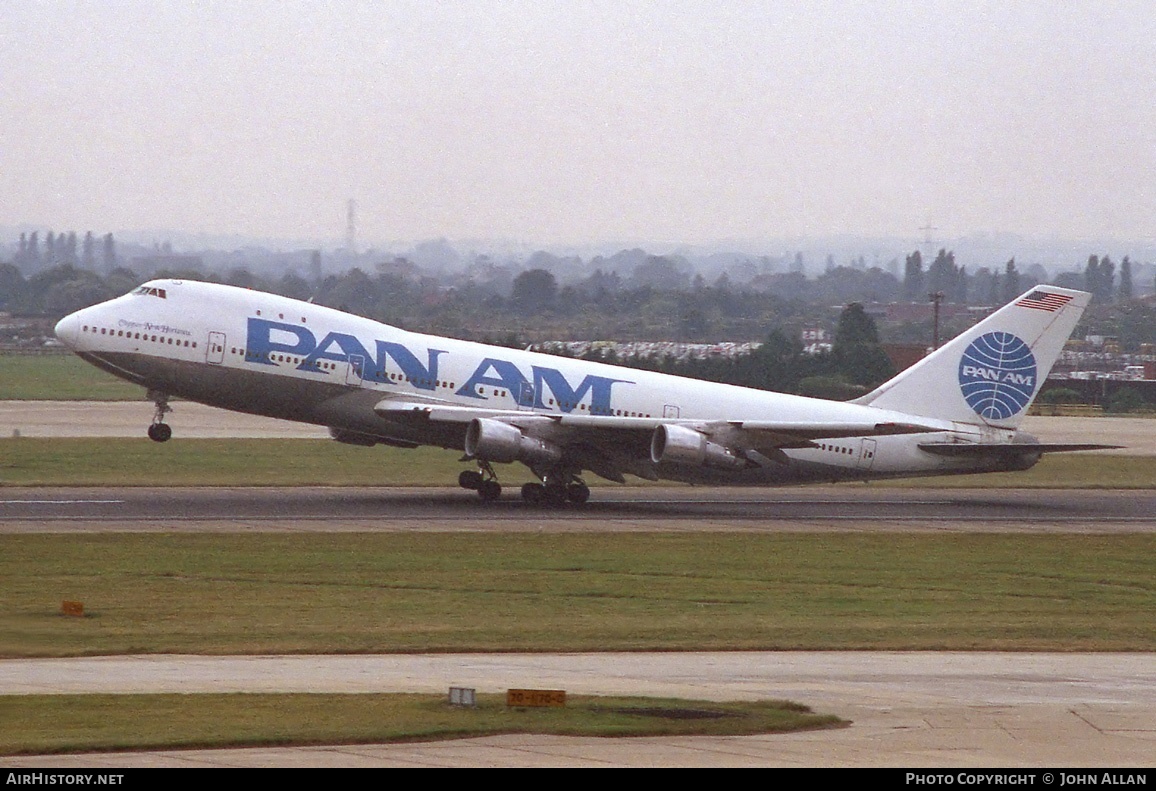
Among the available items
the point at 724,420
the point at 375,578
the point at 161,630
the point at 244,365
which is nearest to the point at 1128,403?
the point at 724,420

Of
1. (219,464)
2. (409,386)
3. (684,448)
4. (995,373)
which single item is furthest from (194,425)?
(995,373)

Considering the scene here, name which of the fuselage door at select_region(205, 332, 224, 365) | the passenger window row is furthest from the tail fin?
the passenger window row

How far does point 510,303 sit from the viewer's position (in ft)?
478

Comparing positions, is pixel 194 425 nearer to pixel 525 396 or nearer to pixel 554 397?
pixel 525 396

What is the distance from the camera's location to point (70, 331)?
4422 cm

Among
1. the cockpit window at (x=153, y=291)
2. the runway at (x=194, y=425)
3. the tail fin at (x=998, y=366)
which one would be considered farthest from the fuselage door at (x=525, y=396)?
the runway at (x=194, y=425)

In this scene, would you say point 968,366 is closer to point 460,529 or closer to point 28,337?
point 460,529

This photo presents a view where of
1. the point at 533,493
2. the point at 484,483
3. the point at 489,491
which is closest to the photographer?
the point at 533,493

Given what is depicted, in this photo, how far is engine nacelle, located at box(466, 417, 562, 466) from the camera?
43406 millimetres

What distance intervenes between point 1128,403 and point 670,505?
64.7 metres

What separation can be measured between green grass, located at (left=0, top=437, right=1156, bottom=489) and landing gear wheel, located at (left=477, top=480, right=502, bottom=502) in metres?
6.13

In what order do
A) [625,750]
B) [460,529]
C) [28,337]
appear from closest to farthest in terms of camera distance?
1. [625,750]
2. [460,529]
3. [28,337]

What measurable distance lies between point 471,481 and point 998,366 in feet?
53.9

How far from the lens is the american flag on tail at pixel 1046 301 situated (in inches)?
1893
